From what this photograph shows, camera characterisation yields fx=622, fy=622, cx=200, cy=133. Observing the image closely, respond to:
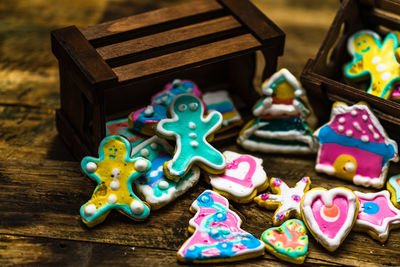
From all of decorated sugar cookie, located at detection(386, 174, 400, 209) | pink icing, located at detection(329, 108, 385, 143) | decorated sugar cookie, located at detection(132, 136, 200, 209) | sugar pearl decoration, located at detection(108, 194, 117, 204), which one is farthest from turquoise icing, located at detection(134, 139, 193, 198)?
decorated sugar cookie, located at detection(386, 174, 400, 209)

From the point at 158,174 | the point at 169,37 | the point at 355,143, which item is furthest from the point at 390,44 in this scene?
the point at 158,174

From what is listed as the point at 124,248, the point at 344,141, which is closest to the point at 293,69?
the point at 344,141

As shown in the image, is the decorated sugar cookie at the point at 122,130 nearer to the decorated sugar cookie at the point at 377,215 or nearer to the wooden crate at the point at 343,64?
the wooden crate at the point at 343,64

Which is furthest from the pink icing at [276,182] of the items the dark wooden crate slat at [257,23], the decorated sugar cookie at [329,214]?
the dark wooden crate slat at [257,23]

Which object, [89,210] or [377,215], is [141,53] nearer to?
[89,210]

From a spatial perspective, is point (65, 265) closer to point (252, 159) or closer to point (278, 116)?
point (252, 159)
